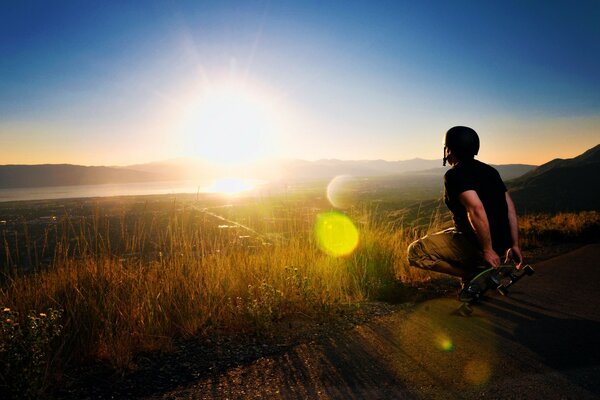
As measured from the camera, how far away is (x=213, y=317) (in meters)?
3.97

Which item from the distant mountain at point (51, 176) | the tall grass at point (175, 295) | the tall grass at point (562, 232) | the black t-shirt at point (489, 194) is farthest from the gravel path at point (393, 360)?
the distant mountain at point (51, 176)

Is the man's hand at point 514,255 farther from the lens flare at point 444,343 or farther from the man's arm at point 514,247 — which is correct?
the lens flare at point 444,343

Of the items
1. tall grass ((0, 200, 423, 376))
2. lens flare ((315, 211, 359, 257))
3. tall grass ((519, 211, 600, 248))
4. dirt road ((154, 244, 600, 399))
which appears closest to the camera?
dirt road ((154, 244, 600, 399))

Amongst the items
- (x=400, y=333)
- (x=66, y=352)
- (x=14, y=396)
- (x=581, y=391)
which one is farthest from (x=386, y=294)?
(x=14, y=396)

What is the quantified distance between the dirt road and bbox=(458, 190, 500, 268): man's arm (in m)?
0.81

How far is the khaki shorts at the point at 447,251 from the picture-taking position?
12.9 feet

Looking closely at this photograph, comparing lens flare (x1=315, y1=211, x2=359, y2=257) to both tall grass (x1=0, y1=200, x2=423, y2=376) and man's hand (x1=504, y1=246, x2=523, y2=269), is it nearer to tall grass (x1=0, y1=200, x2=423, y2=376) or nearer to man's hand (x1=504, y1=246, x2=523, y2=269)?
tall grass (x1=0, y1=200, x2=423, y2=376)

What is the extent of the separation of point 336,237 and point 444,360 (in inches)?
169

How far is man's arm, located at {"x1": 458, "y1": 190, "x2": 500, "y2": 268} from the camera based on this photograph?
11.0 feet

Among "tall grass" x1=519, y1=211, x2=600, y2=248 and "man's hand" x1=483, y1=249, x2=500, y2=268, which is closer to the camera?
"man's hand" x1=483, y1=249, x2=500, y2=268

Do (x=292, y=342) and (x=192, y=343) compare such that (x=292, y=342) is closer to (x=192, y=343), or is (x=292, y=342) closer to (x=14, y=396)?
(x=192, y=343)

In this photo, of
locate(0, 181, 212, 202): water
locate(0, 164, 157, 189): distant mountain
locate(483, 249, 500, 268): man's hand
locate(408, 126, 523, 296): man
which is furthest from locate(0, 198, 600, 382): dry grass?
locate(0, 164, 157, 189): distant mountain

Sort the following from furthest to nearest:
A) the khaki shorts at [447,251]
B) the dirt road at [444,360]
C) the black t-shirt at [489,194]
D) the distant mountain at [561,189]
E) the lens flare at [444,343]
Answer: the distant mountain at [561,189] < the khaki shorts at [447,251] < the black t-shirt at [489,194] < the lens flare at [444,343] < the dirt road at [444,360]

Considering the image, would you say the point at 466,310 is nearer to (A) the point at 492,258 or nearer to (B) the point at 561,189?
(A) the point at 492,258
